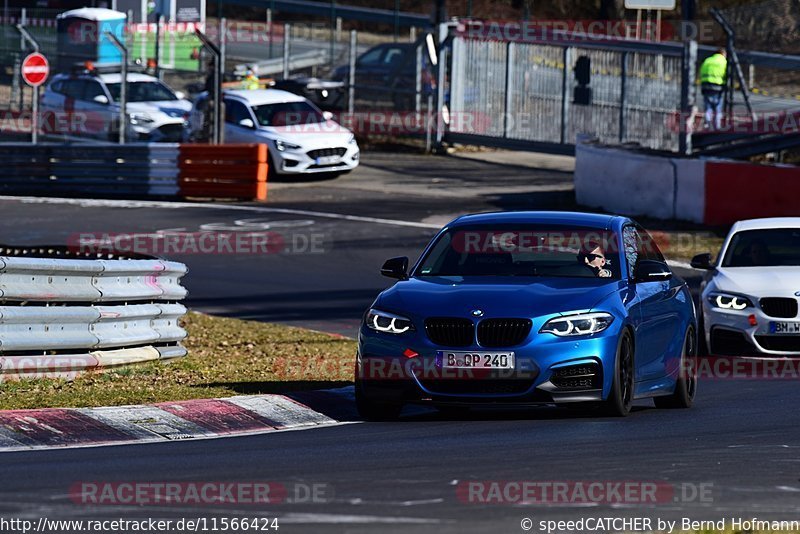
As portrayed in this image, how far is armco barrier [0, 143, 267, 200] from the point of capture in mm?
29141

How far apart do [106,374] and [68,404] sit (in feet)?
5.14

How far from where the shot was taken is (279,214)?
27344 millimetres

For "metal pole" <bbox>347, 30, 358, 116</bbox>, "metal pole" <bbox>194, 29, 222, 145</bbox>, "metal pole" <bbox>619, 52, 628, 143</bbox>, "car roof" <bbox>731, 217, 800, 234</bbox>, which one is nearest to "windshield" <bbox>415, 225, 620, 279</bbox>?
"car roof" <bbox>731, 217, 800, 234</bbox>

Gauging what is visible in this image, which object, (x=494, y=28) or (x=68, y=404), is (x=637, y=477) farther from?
(x=494, y=28)

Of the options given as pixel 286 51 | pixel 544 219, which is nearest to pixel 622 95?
pixel 286 51

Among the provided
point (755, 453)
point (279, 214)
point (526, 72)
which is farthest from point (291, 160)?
point (755, 453)

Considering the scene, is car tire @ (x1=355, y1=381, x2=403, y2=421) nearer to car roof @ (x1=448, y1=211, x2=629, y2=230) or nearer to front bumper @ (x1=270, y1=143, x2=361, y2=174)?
car roof @ (x1=448, y1=211, x2=629, y2=230)

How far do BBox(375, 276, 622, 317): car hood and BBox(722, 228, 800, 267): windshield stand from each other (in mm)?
5075

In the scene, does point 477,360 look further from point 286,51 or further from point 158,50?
point 158,50

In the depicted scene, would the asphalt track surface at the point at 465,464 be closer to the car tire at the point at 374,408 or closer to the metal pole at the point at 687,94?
the car tire at the point at 374,408

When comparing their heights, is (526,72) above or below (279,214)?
above

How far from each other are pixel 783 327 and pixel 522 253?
13.6 feet

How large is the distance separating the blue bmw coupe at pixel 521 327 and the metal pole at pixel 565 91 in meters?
22.8

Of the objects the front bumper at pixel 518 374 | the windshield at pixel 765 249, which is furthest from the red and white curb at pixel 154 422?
the windshield at pixel 765 249
